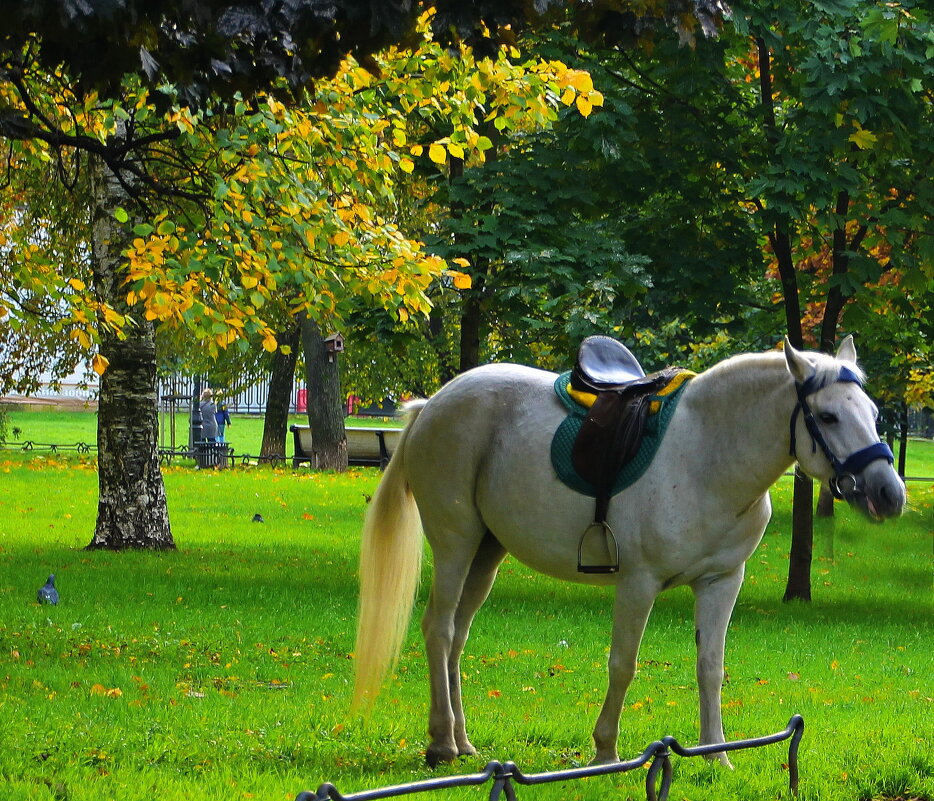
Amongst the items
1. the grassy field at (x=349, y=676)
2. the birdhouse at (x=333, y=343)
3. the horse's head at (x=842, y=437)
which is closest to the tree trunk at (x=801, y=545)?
the grassy field at (x=349, y=676)

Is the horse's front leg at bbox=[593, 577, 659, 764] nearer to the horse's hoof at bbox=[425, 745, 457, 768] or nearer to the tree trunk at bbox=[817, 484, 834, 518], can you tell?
the horse's hoof at bbox=[425, 745, 457, 768]

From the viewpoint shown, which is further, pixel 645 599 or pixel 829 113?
pixel 829 113

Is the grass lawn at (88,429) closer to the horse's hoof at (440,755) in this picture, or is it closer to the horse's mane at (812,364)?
the horse's hoof at (440,755)

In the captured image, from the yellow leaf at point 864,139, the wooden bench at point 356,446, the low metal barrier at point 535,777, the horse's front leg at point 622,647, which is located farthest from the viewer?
the wooden bench at point 356,446

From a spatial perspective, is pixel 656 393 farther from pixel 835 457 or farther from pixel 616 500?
pixel 835 457

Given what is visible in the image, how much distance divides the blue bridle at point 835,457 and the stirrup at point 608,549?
3.37ft

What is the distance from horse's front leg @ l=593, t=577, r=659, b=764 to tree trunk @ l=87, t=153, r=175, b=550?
9220 millimetres

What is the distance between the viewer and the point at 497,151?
52.5ft

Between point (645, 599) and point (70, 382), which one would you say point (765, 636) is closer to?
point (645, 599)

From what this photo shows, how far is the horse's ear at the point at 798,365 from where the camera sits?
5816mm

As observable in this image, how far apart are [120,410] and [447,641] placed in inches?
346

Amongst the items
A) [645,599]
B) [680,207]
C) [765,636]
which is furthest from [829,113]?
[645,599]

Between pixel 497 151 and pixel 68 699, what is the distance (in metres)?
9.72

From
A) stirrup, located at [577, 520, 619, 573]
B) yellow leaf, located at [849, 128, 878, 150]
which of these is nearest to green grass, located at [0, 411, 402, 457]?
yellow leaf, located at [849, 128, 878, 150]
